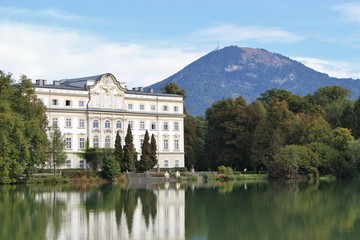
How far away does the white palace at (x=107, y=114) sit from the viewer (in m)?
64.6

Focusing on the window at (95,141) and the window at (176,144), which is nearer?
the window at (95,141)

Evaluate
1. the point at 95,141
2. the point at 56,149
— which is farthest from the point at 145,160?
the point at 56,149

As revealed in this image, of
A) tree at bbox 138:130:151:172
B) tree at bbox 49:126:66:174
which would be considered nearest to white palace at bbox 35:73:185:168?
tree at bbox 49:126:66:174

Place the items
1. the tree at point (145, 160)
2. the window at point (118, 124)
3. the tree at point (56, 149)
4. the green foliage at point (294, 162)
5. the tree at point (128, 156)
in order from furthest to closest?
the window at point (118, 124)
the tree at point (145, 160)
the tree at point (128, 156)
the green foliage at point (294, 162)
the tree at point (56, 149)

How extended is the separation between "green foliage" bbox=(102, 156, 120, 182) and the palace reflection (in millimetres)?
15834

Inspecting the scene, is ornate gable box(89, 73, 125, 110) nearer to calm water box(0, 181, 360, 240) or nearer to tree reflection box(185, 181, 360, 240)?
calm water box(0, 181, 360, 240)

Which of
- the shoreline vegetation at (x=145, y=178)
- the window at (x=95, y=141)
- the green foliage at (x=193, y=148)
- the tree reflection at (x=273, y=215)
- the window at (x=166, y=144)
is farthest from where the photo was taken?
the green foliage at (x=193, y=148)

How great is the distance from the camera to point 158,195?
4206 centimetres

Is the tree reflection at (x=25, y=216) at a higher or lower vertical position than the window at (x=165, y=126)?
lower

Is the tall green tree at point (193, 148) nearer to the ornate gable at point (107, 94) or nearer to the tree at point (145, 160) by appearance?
the ornate gable at point (107, 94)

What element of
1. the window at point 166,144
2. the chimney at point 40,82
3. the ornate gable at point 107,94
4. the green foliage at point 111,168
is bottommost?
the green foliage at point 111,168

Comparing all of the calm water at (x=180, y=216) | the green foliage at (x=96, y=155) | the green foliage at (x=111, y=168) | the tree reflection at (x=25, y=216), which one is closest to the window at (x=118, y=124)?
the green foliage at (x=96, y=155)

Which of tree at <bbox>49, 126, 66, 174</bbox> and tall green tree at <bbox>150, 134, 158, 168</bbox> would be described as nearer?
tree at <bbox>49, 126, 66, 174</bbox>

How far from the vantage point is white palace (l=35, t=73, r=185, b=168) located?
64.6 metres
